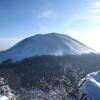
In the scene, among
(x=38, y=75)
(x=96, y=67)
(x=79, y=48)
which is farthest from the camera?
(x=79, y=48)

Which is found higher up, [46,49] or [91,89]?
[46,49]

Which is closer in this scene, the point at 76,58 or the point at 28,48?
the point at 76,58

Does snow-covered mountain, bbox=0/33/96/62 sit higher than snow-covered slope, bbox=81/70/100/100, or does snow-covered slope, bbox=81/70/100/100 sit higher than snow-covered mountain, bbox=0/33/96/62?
snow-covered mountain, bbox=0/33/96/62

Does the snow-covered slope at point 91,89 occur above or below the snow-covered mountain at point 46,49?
below

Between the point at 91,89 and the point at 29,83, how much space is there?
282ft

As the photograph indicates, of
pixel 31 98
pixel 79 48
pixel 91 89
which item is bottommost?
pixel 31 98

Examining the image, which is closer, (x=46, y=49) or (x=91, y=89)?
(x=91, y=89)

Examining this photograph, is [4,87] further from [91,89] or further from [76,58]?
[76,58]

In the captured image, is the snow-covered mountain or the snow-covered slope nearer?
the snow-covered slope

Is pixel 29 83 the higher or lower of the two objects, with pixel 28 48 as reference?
lower

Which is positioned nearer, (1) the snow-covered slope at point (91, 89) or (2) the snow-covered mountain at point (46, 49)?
(1) the snow-covered slope at point (91, 89)

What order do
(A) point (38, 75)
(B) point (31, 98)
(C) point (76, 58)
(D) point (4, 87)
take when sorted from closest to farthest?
(D) point (4, 87) → (B) point (31, 98) → (A) point (38, 75) → (C) point (76, 58)

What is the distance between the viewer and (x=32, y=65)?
15438cm

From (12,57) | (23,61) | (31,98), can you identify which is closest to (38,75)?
(23,61)
